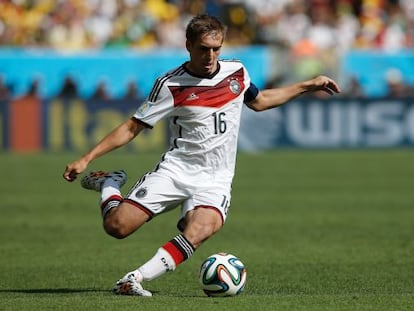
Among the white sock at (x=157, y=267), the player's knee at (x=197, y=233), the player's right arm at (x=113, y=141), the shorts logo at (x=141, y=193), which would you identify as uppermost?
the player's right arm at (x=113, y=141)

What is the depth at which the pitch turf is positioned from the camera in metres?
8.51

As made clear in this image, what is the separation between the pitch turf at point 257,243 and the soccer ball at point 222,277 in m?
0.12

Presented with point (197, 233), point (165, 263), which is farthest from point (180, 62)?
point (165, 263)

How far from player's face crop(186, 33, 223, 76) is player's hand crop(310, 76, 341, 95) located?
3.56ft

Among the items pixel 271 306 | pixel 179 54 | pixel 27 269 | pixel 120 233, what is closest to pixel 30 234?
pixel 27 269

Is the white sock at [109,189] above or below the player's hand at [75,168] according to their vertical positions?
below

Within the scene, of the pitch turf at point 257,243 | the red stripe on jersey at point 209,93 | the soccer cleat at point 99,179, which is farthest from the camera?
the soccer cleat at point 99,179

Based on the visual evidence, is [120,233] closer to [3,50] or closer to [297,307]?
[297,307]

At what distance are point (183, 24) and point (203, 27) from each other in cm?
2265

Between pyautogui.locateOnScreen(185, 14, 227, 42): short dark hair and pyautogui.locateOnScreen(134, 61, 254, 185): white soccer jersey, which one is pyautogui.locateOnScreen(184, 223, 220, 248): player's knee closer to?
pyautogui.locateOnScreen(134, 61, 254, 185): white soccer jersey

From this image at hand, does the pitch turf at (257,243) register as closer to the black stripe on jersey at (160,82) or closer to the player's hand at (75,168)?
the player's hand at (75,168)

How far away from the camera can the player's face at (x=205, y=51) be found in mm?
8664

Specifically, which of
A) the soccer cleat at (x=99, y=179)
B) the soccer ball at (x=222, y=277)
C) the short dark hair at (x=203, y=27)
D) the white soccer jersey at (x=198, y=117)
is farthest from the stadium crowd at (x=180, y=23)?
the soccer ball at (x=222, y=277)

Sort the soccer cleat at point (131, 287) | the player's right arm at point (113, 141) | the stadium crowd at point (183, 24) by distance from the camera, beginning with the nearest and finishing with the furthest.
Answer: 1. the soccer cleat at point (131, 287)
2. the player's right arm at point (113, 141)
3. the stadium crowd at point (183, 24)
